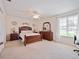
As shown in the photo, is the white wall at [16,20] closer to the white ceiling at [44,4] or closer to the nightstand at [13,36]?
the nightstand at [13,36]

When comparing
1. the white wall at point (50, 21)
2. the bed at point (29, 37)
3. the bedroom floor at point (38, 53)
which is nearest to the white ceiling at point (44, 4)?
the white wall at point (50, 21)

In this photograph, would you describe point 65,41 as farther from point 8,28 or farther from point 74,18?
point 8,28

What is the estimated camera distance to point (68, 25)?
18.4 feet

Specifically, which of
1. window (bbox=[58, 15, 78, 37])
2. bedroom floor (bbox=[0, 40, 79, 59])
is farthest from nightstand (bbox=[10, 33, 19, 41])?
window (bbox=[58, 15, 78, 37])

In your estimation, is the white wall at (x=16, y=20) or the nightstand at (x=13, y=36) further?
the white wall at (x=16, y=20)

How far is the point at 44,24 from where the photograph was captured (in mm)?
8039

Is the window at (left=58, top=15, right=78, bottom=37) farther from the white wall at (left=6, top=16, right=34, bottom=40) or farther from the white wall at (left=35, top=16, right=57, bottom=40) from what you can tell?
the white wall at (left=6, top=16, right=34, bottom=40)

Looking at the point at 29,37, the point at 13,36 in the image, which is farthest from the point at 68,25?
the point at 13,36

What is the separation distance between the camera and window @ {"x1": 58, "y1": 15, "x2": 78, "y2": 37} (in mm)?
5152

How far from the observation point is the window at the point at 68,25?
5.15m

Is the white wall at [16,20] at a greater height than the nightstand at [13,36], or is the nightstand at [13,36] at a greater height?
the white wall at [16,20]

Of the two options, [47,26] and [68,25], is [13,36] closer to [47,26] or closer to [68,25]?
[47,26]

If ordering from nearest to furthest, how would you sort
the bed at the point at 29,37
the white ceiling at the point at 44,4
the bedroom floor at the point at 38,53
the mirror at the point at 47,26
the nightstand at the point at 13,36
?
the bedroom floor at the point at 38,53, the white ceiling at the point at 44,4, the bed at the point at 29,37, the nightstand at the point at 13,36, the mirror at the point at 47,26

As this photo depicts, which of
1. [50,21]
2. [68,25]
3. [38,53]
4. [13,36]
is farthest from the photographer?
[50,21]
